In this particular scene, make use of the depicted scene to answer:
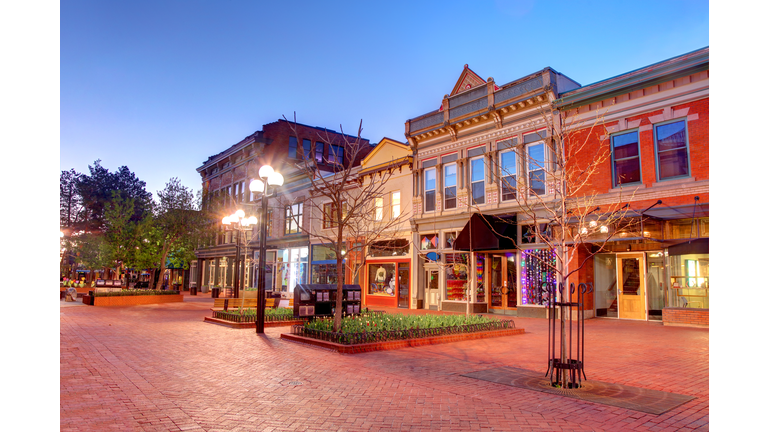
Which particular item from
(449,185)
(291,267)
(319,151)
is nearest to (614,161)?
(449,185)

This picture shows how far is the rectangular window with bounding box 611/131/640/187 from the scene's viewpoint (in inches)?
694

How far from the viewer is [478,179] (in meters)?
23.1

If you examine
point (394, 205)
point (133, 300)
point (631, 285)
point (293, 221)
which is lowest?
point (133, 300)

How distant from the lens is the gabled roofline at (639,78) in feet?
52.6

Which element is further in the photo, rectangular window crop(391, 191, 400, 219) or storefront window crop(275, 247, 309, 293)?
storefront window crop(275, 247, 309, 293)

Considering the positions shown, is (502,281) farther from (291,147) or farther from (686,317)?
(291,147)

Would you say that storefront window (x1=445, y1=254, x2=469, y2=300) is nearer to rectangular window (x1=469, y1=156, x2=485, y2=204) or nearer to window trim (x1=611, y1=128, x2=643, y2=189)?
rectangular window (x1=469, y1=156, x2=485, y2=204)

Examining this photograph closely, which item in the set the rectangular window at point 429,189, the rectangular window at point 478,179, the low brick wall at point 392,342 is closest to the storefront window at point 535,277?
the rectangular window at point 478,179

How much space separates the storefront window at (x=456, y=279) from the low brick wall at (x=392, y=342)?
899 cm

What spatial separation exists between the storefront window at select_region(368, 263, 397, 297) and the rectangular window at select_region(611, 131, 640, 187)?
42.3ft

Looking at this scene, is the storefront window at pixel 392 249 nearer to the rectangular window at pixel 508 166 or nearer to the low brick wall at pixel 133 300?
the rectangular window at pixel 508 166

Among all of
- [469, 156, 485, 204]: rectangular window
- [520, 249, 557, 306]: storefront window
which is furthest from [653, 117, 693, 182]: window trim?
[469, 156, 485, 204]: rectangular window

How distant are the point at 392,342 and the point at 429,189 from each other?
49.8ft

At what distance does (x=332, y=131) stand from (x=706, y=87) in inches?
1289
